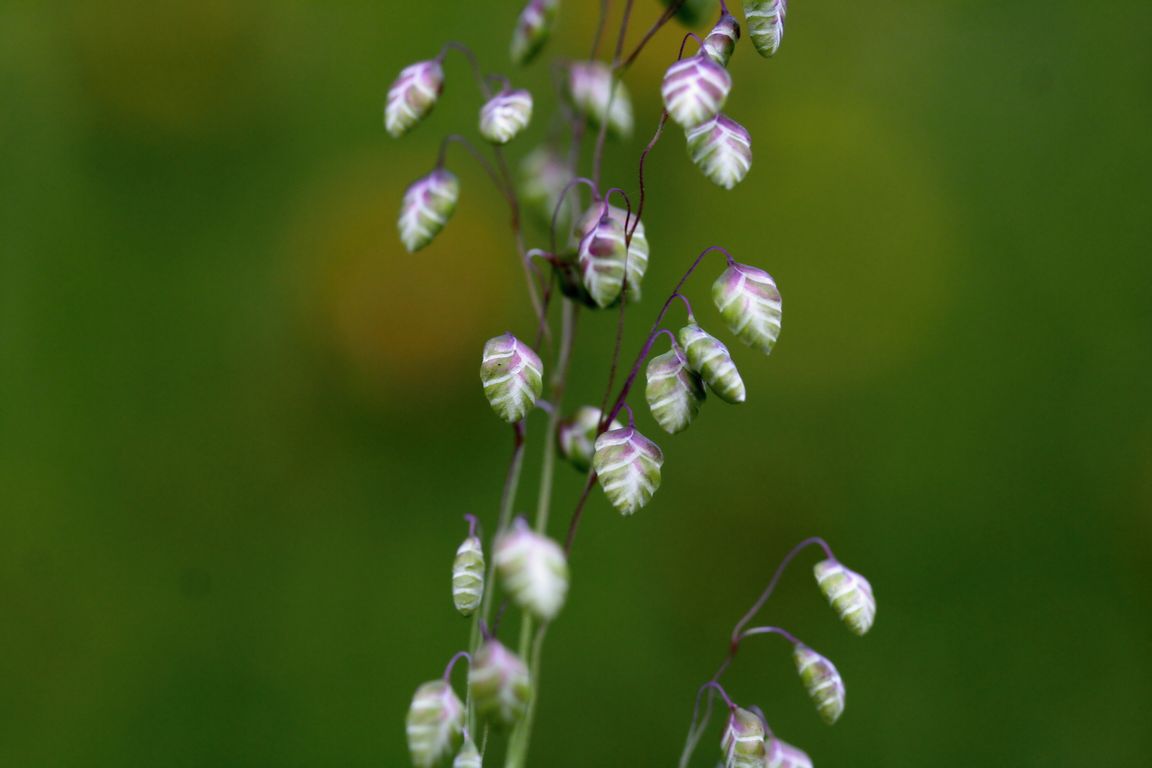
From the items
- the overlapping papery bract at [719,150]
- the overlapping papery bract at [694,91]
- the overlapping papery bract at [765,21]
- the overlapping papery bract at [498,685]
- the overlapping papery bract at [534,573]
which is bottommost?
the overlapping papery bract at [498,685]

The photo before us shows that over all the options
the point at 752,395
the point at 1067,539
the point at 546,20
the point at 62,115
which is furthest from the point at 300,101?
the point at 1067,539

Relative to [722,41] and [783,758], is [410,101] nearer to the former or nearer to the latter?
[722,41]

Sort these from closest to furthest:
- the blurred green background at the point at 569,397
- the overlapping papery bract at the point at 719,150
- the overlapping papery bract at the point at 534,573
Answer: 1. the overlapping papery bract at the point at 534,573
2. the overlapping papery bract at the point at 719,150
3. the blurred green background at the point at 569,397

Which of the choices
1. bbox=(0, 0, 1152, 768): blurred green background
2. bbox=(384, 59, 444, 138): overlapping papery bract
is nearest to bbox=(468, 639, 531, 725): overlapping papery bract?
bbox=(384, 59, 444, 138): overlapping papery bract

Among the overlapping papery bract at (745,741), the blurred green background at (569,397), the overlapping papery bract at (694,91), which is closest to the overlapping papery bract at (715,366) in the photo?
the overlapping papery bract at (694,91)

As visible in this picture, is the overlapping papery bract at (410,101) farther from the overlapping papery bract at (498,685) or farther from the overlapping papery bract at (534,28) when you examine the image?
the overlapping papery bract at (498,685)

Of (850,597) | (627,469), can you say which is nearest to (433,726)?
(627,469)
